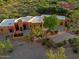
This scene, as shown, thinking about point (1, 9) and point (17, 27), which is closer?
point (17, 27)

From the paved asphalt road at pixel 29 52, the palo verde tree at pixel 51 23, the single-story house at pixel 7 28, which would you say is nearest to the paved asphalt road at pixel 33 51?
the paved asphalt road at pixel 29 52

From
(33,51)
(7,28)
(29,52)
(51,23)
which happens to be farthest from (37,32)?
(7,28)

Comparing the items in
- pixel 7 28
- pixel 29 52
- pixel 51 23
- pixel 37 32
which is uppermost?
pixel 51 23

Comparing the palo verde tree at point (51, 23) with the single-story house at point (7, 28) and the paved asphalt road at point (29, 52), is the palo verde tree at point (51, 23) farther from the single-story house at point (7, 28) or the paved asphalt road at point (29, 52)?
the single-story house at point (7, 28)

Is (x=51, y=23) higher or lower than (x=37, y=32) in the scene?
higher

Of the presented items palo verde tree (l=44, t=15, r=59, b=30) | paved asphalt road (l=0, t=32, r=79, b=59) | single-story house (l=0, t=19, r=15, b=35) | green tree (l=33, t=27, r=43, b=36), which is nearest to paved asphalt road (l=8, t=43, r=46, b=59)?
paved asphalt road (l=0, t=32, r=79, b=59)

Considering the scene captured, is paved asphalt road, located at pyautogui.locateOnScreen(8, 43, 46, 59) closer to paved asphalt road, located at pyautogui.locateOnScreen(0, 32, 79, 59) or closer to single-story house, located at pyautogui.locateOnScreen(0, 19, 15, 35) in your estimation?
paved asphalt road, located at pyautogui.locateOnScreen(0, 32, 79, 59)

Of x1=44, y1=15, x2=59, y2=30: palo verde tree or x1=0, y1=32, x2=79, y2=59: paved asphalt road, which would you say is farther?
x1=44, y1=15, x2=59, y2=30: palo verde tree

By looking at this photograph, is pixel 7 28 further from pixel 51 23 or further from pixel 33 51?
pixel 33 51

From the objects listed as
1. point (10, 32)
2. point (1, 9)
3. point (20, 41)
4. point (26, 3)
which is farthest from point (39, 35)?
point (26, 3)

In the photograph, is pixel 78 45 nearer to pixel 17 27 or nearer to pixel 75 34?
pixel 75 34

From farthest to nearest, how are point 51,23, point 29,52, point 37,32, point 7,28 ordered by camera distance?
point 7,28
point 51,23
point 37,32
point 29,52
